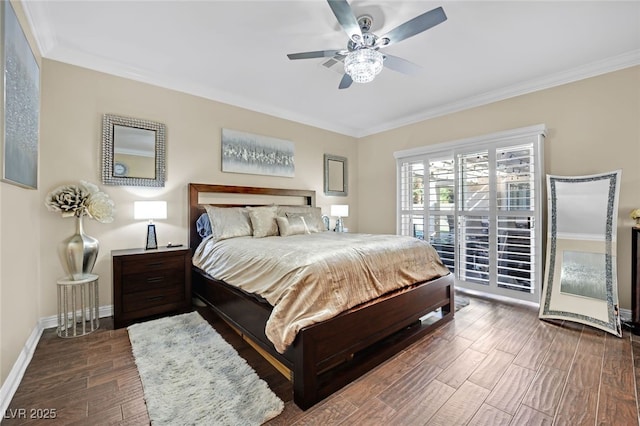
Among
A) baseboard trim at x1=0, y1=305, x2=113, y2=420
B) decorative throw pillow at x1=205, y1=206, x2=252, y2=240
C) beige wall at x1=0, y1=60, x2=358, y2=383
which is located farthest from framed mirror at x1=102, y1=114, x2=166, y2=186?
baseboard trim at x1=0, y1=305, x2=113, y2=420

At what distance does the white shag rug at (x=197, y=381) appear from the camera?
5.05 feet

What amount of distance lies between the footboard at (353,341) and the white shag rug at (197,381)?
258mm

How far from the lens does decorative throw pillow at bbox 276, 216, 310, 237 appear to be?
341 centimetres

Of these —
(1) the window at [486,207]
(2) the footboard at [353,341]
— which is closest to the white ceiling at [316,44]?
(1) the window at [486,207]

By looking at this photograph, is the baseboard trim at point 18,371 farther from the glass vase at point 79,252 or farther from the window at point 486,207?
the window at point 486,207

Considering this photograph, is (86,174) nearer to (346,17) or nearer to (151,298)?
(151,298)

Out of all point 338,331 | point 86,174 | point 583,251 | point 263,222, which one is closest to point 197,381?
point 338,331

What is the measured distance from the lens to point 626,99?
2875mm

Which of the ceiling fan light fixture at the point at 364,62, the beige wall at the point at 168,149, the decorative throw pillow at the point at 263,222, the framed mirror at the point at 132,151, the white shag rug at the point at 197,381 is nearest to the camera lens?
the white shag rug at the point at 197,381

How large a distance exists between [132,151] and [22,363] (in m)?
2.10

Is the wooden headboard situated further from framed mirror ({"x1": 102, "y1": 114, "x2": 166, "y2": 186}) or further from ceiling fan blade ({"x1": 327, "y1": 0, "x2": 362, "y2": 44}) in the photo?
ceiling fan blade ({"x1": 327, "y1": 0, "x2": 362, "y2": 44})

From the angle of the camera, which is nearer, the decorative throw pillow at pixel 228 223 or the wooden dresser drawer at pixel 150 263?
the wooden dresser drawer at pixel 150 263

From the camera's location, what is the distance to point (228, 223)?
3230 millimetres

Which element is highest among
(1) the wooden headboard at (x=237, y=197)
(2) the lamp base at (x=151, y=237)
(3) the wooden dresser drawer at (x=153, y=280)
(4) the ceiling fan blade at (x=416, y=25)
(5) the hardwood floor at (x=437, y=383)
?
(4) the ceiling fan blade at (x=416, y=25)
